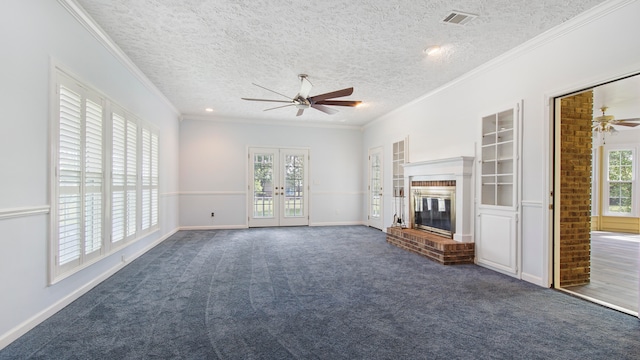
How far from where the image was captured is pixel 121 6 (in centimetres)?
280

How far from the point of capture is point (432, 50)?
3.63 m

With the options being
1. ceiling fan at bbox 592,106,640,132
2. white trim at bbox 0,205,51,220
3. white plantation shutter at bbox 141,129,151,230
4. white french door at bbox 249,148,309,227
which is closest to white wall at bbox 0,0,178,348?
white trim at bbox 0,205,51,220

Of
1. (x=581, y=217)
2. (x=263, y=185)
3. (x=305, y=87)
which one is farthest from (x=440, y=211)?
(x=263, y=185)

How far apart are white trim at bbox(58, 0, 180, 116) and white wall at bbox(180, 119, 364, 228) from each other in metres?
2.36

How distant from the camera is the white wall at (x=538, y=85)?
2.67 m

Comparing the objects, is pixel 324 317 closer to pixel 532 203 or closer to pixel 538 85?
pixel 532 203

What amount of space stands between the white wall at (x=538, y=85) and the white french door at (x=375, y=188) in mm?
2426

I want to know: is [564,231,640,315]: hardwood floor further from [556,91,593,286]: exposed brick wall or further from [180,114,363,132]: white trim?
[180,114,363,132]: white trim

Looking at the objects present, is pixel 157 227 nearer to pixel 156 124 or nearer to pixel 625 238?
pixel 156 124

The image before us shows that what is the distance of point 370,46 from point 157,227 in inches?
189

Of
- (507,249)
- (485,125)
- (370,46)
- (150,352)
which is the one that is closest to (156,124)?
(370,46)

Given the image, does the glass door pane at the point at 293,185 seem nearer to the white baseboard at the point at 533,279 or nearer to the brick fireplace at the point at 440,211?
the brick fireplace at the point at 440,211

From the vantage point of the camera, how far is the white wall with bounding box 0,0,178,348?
6.72 ft

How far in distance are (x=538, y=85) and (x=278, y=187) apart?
5.84 metres
